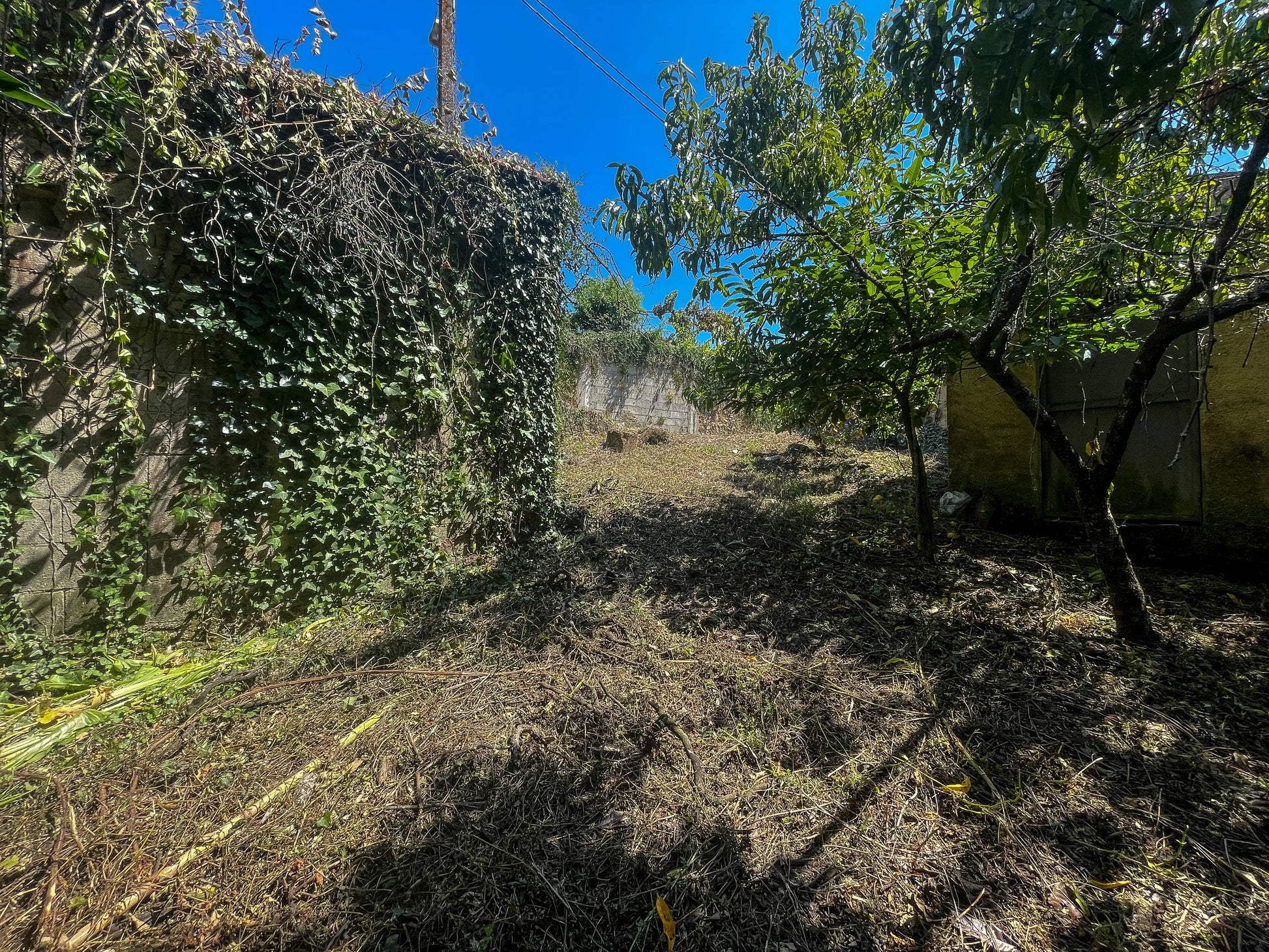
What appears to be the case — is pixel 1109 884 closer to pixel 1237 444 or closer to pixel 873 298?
pixel 873 298

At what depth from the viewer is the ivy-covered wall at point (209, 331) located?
2.10 metres

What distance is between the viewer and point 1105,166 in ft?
4.62

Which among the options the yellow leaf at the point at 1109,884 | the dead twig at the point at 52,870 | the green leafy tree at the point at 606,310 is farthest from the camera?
the green leafy tree at the point at 606,310

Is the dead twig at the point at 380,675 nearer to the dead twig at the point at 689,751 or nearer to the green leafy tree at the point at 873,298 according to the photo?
the dead twig at the point at 689,751

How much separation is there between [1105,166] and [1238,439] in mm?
3073

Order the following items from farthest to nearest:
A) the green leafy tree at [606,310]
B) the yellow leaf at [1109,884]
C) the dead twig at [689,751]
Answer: the green leafy tree at [606,310], the dead twig at [689,751], the yellow leaf at [1109,884]

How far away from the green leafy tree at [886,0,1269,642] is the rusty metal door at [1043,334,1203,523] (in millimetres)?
360

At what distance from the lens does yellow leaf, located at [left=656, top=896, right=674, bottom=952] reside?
1.22 m

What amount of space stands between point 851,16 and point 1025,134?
2872 millimetres

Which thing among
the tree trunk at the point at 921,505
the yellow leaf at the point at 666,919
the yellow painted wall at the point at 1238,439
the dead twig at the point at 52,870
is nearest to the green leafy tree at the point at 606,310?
the tree trunk at the point at 921,505

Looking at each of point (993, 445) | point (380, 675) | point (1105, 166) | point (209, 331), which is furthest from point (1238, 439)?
point (209, 331)

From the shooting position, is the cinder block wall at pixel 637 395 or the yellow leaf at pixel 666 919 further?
the cinder block wall at pixel 637 395

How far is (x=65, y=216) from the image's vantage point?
2.18m

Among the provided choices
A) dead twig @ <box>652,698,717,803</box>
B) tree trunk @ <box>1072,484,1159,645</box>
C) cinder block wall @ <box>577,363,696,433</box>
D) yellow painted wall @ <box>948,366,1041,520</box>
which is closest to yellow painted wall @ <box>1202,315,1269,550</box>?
yellow painted wall @ <box>948,366,1041,520</box>
